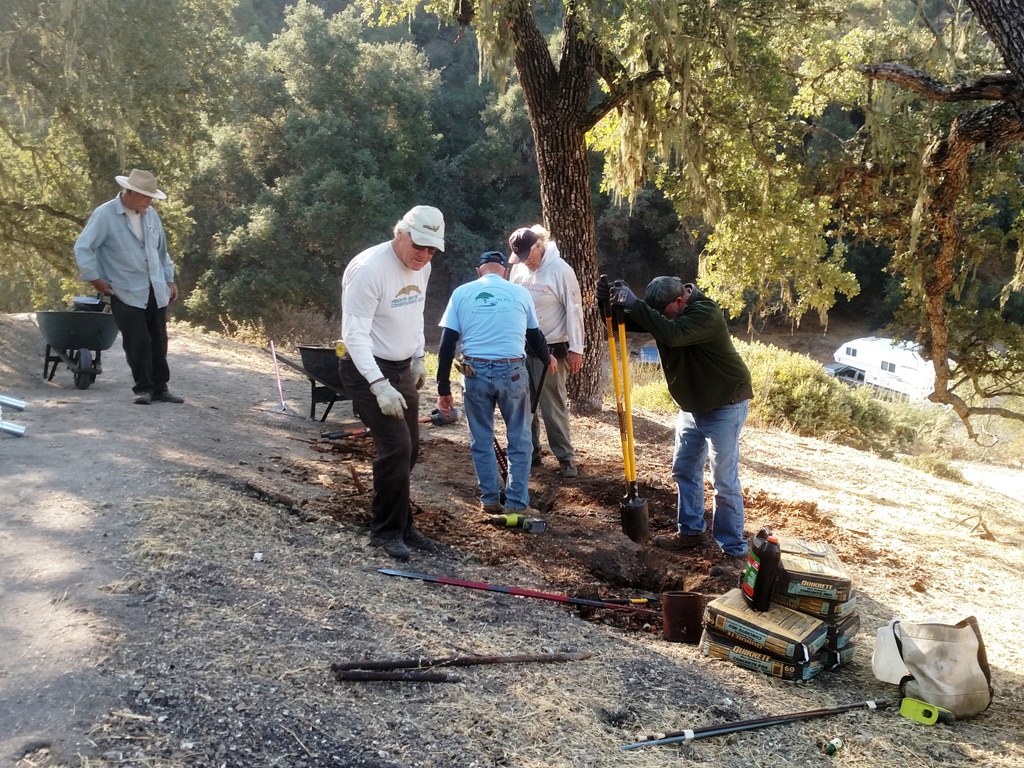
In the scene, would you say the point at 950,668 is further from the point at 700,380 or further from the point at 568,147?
the point at 568,147

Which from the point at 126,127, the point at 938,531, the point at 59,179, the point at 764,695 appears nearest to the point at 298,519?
the point at 764,695

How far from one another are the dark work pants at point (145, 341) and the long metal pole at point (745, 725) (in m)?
5.28

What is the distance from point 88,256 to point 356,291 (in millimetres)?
3230

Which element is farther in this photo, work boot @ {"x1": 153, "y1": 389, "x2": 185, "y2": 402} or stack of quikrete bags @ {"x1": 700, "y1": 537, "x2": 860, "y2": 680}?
work boot @ {"x1": 153, "y1": 389, "x2": 185, "y2": 402}

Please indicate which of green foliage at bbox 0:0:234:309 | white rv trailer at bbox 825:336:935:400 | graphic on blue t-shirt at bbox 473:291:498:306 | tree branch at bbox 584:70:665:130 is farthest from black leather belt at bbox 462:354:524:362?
white rv trailer at bbox 825:336:935:400

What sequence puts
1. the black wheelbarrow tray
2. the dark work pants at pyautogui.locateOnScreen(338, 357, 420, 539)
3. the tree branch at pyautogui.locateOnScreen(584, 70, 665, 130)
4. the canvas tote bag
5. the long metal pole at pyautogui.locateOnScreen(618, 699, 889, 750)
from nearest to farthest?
the long metal pole at pyautogui.locateOnScreen(618, 699, 889, 750) < the canvas tote bag < the dark work pants at pyautogui.locateOnScreen(338, 357, 420, 539) < the black wheelbarrow tray < the tree branch at pyautogui.locateOnScreen(584, 70, 665, 130)

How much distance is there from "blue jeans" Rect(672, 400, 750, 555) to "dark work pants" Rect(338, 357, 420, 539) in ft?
6.14

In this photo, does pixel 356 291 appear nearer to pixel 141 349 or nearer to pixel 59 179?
pixel 141 349

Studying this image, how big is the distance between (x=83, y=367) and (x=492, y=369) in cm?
432

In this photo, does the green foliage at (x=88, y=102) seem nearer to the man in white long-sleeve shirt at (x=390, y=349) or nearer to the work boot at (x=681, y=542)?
the man in white long-sleeve shirt at (x=390, y=349)

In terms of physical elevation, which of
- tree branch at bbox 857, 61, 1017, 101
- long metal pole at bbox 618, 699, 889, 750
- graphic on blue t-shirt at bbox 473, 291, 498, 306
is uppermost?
tree branch at bbox 857, 61, 1017, 101

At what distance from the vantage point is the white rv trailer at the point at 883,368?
20859mm

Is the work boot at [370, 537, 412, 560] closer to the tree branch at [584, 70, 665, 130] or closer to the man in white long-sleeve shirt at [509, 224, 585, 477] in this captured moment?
the man in white long-sleeve shirt at [509, 224, 585, 477]

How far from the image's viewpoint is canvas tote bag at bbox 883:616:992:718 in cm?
377
